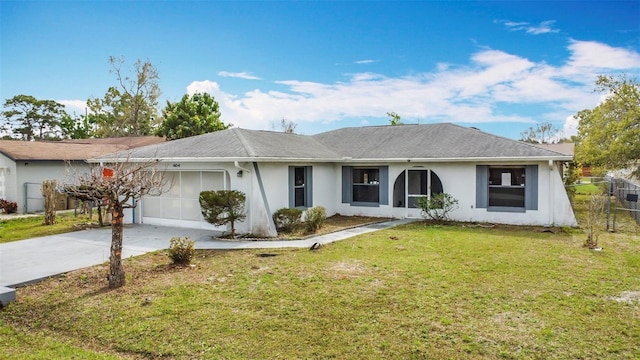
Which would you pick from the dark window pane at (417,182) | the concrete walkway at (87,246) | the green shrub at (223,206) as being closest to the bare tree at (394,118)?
the dark window pane at (417,182)

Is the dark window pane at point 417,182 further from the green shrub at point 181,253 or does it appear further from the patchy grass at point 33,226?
the patchy grass at point 33,226

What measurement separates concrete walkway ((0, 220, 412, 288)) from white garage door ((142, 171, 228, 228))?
0.46 metres

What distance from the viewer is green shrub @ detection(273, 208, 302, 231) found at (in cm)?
1255

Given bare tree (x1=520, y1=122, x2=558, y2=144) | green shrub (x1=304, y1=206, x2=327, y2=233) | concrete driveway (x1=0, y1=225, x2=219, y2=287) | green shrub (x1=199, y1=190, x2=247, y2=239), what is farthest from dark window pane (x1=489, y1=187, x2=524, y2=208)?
bare tree (x1=520, y1=122, x2=558, y2=144)

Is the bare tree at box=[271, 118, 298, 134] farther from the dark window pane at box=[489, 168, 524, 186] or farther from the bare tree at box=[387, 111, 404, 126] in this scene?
the dark window pane at box=[489, 168, 524, 186]

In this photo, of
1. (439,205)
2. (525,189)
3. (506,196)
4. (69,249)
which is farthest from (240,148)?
(525,189)

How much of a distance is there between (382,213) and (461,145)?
3940 millimetres

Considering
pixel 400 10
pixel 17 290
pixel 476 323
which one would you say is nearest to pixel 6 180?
pixel 17 290

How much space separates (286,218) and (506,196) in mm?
7708

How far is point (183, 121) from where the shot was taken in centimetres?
3641

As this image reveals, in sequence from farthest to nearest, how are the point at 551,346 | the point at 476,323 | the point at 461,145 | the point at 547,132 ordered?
the point at 547,132
the point at 461,145
the point at 476,323
the point at 551,346

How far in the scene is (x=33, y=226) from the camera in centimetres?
1434

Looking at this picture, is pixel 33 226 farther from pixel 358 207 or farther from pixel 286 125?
pixel 286 125

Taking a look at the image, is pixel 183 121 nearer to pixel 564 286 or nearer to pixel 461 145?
pixel 461 145
